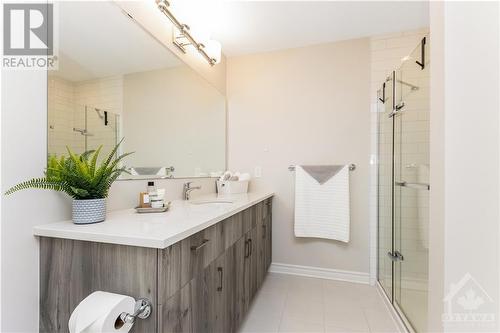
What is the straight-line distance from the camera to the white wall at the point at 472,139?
877 millimetres

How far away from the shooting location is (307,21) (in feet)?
6.48

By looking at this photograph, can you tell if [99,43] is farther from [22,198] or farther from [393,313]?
[393,313]

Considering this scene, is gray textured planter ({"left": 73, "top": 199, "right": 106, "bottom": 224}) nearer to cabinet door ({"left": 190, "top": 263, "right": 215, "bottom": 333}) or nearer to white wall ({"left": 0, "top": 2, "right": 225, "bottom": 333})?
white wall ({"left": 0, "top": 2, "right": 225, "bottom": 333})

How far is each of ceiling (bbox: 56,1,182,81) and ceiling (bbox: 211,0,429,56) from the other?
0.75 metres

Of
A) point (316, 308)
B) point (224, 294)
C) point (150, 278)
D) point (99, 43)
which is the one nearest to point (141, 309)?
point (150, 278)

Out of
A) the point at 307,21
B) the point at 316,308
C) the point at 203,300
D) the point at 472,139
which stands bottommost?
the point at 316,308

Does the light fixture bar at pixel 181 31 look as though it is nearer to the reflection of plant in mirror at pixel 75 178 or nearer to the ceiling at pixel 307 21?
the ceiling at pixel 307 21

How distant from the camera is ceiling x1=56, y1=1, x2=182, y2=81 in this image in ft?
3.35

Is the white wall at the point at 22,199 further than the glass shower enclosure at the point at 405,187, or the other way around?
the glass shower enclosure at the point at 405,187

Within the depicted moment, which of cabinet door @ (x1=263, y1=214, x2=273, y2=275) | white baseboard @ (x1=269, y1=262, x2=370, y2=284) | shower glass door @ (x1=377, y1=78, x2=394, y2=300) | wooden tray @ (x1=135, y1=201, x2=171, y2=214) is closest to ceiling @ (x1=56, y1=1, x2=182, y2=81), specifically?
wooden tray @ (x1=135, y1=201, x2=171, y2=214)

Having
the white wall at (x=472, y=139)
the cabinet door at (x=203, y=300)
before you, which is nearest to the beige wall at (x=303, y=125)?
the white wall at (x=472, y=139)

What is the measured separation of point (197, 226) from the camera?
0.90 m

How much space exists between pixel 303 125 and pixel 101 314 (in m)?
2.11

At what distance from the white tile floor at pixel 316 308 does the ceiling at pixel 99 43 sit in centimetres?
175
